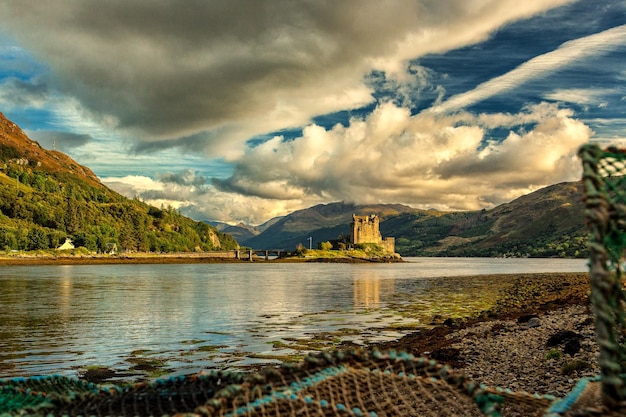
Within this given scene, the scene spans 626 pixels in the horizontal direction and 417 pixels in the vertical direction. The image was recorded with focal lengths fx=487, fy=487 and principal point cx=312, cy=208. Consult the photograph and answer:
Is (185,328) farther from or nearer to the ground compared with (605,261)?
nearer to the ground

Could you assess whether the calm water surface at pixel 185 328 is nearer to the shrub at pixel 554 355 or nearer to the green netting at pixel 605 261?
the shrub at pixel 554 355

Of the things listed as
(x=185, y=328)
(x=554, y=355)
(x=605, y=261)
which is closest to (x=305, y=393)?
(x=605, y=261)

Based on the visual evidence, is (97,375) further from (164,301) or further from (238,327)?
(164,301)

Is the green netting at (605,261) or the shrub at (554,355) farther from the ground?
the green netting at (605,261)

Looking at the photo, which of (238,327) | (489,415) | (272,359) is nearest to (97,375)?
(272,359)

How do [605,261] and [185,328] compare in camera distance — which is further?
[185,328]

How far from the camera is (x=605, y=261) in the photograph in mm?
4277

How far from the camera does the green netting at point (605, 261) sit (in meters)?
4.22

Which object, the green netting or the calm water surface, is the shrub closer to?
the calm water surface

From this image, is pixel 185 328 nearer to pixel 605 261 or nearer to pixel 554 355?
pixel 554 355

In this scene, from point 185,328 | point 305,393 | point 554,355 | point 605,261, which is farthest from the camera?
point 185,328

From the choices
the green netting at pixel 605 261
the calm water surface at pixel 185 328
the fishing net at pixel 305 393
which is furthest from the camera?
the calm water surface at pixel 185 328

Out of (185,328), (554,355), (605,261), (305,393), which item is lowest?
(185,328)

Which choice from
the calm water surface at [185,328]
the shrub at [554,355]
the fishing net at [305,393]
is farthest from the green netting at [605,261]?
the calm water surface at [185,328]
